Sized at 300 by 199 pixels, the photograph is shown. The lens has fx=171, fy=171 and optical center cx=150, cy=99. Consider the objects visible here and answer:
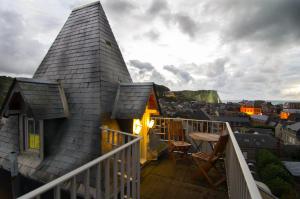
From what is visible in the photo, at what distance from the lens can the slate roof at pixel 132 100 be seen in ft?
17.1

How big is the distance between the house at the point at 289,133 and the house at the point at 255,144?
35.8 feet

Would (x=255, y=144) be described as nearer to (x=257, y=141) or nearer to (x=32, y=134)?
(x=257, y=141)

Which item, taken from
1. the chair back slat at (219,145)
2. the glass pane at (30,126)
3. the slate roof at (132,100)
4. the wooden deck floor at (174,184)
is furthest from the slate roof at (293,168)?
the glass pane at (30,126)

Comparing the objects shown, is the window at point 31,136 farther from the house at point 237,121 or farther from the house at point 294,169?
the house at point 237,121

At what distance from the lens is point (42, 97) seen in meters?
5.15

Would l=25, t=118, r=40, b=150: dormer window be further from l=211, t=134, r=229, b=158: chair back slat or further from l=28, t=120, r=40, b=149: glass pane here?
l=211, t=134, r=229, b=158: chair back slat

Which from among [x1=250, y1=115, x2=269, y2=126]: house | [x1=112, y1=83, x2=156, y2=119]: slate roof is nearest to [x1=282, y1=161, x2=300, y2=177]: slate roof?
[x1=112, y1=83, x2=156, y2=119]: slate roof

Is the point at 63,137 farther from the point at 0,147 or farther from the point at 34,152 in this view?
the point at 0,147

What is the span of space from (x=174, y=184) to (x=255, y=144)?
46337 mm

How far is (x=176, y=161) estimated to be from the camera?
661 cm

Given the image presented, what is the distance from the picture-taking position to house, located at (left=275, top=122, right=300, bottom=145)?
48.2m

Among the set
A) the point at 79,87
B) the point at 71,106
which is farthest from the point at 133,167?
the point at 79,87

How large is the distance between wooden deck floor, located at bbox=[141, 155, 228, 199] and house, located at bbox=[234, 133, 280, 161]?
142 ft

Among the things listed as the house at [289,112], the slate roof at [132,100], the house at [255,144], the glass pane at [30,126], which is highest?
the slate roof at [132,100]
